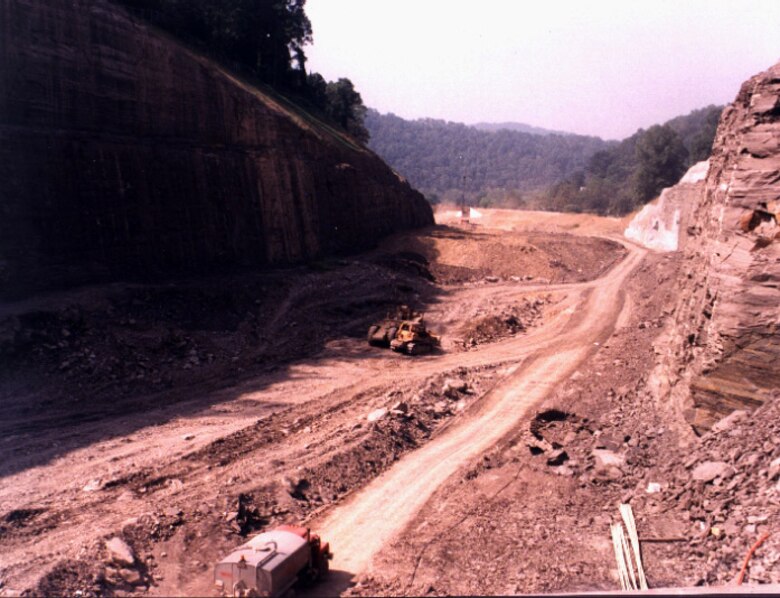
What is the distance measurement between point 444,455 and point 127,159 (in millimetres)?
16237

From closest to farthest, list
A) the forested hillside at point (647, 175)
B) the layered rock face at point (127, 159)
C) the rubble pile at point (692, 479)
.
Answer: the rubble pile at point (692, 479)
the layered rock face at point (127, 159)
the forested hillside at point (647, 175)

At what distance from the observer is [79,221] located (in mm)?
21156

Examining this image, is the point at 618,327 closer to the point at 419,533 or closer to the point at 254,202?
the point at 254,202

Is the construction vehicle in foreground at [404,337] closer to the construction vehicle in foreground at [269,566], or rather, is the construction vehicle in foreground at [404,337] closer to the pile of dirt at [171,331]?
the pile of dirt at [171,331]

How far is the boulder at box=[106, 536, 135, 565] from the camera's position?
9133mm

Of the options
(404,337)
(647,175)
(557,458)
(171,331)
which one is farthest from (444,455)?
(647,175)

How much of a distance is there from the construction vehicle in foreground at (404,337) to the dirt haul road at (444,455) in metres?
3.76

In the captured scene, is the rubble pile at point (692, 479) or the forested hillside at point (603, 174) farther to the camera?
the forested hillside at point (603, 174)

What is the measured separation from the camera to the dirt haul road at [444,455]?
1056 cm

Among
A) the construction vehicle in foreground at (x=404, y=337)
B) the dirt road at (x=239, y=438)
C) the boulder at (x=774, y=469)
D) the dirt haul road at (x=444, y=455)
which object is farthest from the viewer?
the construction vehicle in foreground at (x=404, y=337)

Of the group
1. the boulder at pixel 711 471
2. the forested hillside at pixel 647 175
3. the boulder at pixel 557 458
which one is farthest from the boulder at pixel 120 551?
the forested hillside at pixel 647 175

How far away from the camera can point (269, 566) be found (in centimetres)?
740

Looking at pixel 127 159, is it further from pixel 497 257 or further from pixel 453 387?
pixel 497 257

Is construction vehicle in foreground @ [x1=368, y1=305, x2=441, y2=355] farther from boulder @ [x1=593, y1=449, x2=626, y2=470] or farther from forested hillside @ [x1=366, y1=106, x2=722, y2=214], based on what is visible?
forested hillside @ [x1=366, y1=106, x2=722, y2=214]
